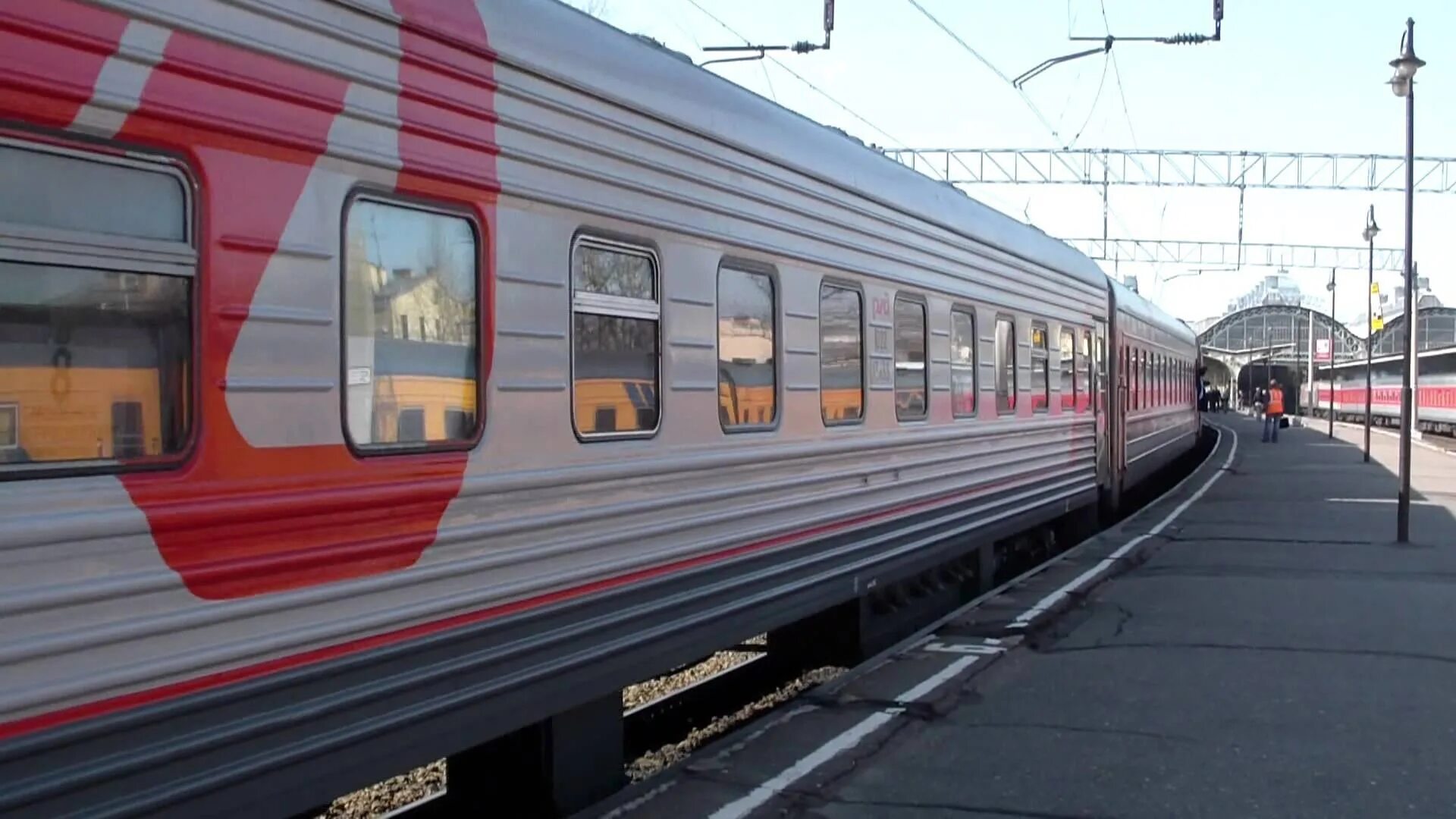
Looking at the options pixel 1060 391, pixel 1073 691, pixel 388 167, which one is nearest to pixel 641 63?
pixel 388 167

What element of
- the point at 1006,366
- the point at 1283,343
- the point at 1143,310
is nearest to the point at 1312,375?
the point at 1283,343

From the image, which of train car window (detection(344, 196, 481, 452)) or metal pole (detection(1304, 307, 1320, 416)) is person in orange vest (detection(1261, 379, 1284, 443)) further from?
train car window (detection(344, 196, 481, 452))

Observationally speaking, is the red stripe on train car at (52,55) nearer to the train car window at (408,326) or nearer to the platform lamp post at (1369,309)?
the train car window at (408,326)

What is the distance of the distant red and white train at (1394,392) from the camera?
44219mm

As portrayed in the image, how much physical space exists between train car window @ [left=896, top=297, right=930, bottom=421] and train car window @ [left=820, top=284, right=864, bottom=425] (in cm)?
63

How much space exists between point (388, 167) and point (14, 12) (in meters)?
1.18

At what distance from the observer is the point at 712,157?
583 centimetres

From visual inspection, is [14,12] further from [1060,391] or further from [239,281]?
[1060,391]

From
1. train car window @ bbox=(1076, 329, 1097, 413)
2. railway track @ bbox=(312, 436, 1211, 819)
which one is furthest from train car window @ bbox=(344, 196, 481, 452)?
train car window @ bbox=(1076, 329, 1097, 413)

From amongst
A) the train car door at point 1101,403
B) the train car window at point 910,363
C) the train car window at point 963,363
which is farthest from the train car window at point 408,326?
the train car door at point 1101,403

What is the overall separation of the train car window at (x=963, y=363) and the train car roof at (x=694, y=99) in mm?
631

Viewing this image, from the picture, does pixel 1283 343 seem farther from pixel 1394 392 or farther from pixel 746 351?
pixel 746 351

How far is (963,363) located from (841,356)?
2.33 metres

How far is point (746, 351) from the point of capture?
241 inches
